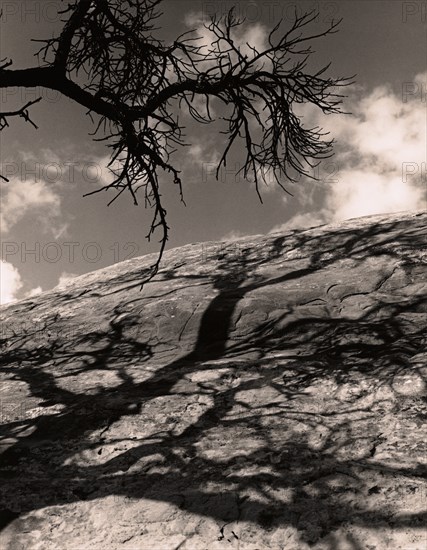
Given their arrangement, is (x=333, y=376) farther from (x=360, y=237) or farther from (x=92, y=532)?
(x=360, y=237)

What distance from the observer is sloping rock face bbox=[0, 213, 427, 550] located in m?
2.35

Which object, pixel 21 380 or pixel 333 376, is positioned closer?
pixel 333 376

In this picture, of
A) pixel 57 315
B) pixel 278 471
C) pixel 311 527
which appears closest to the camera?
pixel 311 527

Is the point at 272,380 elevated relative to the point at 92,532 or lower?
elevated

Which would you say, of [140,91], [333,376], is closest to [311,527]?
[333,376]

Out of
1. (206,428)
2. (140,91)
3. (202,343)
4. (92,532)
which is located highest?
(140,91)

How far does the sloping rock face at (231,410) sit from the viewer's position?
7.72ft

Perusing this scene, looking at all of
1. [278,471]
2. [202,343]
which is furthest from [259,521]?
[202,343]

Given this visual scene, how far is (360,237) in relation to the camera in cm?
740

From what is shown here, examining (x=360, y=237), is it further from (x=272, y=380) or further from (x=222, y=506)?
(x=222, y=506)

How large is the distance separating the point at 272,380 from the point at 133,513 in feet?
5.98

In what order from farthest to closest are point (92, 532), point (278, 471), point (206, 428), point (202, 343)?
point (202, 343)
point (206, 428)
point (278, 471)
point (92, 532)

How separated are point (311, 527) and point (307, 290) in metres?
3.94

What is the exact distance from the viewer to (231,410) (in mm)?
3604
